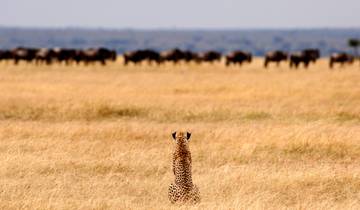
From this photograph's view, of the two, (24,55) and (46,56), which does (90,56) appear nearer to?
(46,56)

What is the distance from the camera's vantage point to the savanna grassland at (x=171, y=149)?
1201 centimetres

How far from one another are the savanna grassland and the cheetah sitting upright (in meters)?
0.20

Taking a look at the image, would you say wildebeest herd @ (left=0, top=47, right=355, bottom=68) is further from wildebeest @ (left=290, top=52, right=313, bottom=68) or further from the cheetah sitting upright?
the cheetah sitting upright

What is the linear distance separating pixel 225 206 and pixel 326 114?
13272mm

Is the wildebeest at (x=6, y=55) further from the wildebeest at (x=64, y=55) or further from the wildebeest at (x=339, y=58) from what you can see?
the wildebeest at (x=339, y=58)

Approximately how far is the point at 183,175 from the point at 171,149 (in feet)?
19.2

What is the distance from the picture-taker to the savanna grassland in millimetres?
12008

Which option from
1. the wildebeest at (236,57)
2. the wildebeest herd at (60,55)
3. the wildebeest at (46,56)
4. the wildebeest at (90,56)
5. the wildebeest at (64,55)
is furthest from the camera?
the wildebeest at (236,57)

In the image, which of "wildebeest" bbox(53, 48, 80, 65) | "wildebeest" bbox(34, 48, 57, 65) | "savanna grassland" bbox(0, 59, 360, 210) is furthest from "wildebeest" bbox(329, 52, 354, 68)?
"savanna grassland" bbox(0, 59, 360, 210)

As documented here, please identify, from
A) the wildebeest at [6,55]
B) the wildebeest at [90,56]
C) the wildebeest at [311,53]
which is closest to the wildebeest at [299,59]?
A: the wildebeest at [311,53]

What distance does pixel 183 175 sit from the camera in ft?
35.7

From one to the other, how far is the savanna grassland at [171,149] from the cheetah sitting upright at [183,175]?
0.66ft

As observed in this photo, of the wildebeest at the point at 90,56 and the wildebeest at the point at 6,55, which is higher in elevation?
the wildebeest at the point at 90,56

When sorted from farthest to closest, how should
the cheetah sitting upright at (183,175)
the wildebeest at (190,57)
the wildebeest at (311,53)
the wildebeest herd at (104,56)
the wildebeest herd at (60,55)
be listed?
1. the wildebeest at (190,57)
2. the wildebeest herd at (60,55)
3. the wildebeest herd at (104,56)
4. the wildebeest at (311,53)
5. the cheetah sitting upright at (183,175)
